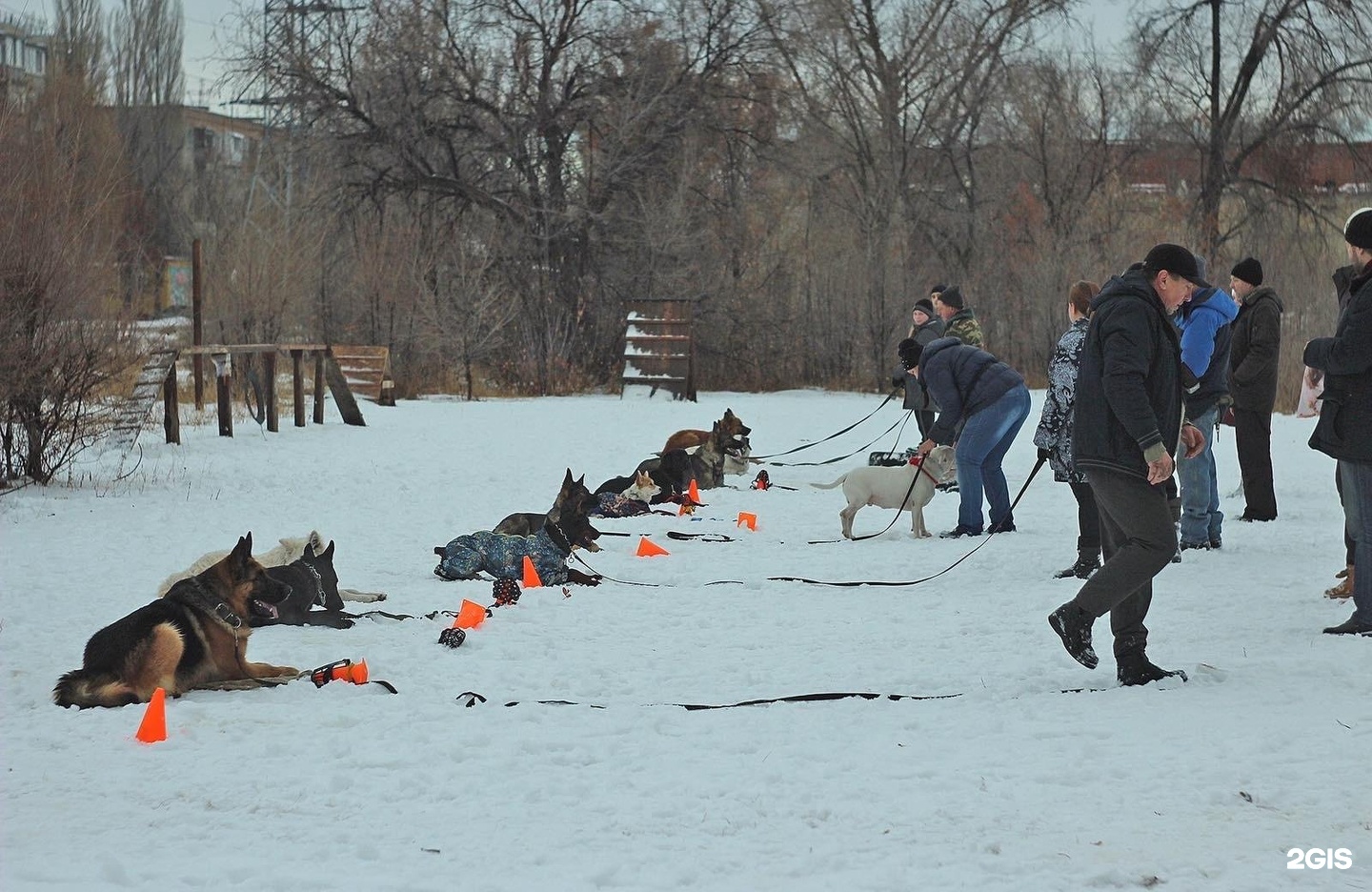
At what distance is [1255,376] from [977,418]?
1.95 meters

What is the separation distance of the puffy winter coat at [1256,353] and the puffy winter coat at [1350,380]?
338 cm

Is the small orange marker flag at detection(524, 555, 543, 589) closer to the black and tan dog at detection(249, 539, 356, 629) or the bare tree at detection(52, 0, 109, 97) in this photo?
the black and tan dog at detection(249, 539, 356, 629)

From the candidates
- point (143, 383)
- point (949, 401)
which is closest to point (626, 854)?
point (949, 401)

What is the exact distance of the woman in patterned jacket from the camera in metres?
7.65

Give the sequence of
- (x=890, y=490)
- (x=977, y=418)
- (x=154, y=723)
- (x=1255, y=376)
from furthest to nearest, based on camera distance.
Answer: (x=890, y=490)
(x=977, y=418)
(x=1255, y=376)
(x=154, y=723)

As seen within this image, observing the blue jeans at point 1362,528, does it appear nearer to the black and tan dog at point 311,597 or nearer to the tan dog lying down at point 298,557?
the black and tan dog at point 311,597

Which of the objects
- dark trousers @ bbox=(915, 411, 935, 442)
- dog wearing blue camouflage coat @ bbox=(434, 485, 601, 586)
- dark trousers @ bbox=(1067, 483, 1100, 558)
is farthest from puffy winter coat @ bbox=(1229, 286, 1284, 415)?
dog wearing blue camouflage coat @ bbox=(434, 485, 601, 586)

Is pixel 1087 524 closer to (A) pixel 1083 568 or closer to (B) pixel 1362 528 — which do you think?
(A) pixel 1083 568

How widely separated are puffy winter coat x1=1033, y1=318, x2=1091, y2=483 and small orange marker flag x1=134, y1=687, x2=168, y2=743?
5063mm

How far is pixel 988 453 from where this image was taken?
9.39m

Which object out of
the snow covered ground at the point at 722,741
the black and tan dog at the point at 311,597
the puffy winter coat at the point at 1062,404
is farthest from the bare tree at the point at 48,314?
the puffy winter coat at the point at 1062,404

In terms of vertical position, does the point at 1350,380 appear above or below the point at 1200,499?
above

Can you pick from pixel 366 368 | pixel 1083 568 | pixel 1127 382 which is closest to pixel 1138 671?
pixel 1127 382

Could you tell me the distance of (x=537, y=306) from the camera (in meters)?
28.0
